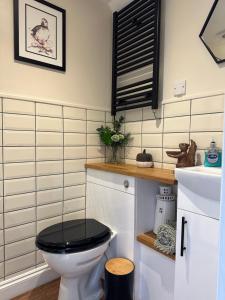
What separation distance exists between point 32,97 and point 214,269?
1.41 m

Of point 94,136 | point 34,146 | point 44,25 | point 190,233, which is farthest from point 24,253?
point 44,25

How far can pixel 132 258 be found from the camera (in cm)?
129

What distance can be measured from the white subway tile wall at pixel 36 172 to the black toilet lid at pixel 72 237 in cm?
23

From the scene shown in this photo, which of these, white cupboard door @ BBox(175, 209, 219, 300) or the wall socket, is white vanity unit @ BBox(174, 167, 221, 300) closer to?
white cupboard door @ BBox(175, 209, 219, 300)

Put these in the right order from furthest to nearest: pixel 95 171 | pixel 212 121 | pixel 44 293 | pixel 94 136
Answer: pixel 94 136
pixel 95 171
pixel 44 293
pixel 212 121

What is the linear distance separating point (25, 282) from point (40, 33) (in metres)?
1.72

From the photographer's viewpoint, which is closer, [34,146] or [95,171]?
[34,146]

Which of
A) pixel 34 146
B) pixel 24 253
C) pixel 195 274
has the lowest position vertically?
pixel 24 253

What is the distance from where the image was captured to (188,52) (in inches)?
52.5

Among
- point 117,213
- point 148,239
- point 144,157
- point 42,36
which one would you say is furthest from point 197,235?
point 42,36

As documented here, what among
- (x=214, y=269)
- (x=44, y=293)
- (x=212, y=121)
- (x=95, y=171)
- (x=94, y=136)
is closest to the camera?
(x=214, y=269)

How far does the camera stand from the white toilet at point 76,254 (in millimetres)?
1128

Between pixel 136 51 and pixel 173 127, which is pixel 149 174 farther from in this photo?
pixel 136 51

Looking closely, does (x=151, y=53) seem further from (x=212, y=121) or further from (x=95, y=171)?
(x=95, y=171)
